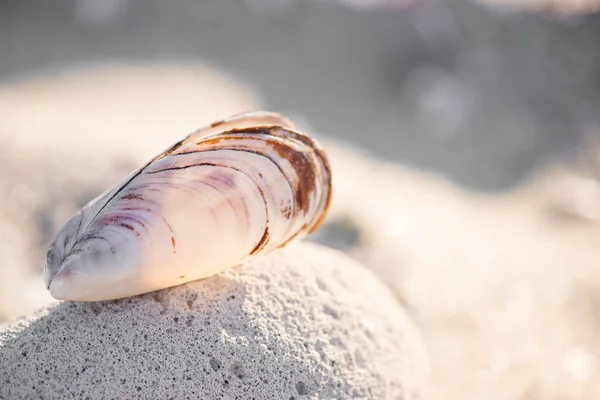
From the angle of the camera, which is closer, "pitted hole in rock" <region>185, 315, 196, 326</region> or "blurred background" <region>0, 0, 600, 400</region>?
"pitted hole in rock" <region>185, 315, 196, 326</region>

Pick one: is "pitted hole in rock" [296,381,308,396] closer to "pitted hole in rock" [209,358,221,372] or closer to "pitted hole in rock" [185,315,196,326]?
"pitted hole in rock" [209,358,221,372]

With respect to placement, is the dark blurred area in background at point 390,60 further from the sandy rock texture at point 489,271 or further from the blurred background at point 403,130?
the sandy rock texture at point 489,271

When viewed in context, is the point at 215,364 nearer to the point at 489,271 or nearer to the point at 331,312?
the point at 331,312

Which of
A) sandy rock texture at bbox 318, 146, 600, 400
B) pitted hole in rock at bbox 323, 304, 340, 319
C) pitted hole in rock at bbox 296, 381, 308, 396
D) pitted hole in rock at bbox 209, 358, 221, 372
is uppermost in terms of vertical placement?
sandy rock texture at bbox 318, 146, 600, 400

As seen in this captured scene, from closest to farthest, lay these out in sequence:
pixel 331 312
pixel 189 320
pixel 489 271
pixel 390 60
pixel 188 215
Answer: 1. pixel 188 215
2. pixel 189 320
3. pixel 331 312
4. pixel 489 271
5. pixel 390 60

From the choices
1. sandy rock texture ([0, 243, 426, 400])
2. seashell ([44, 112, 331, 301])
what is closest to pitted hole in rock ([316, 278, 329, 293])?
sandy rock texture ([0, 243, 426, 400])

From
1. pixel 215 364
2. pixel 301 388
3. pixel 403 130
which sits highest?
pixel 403 130

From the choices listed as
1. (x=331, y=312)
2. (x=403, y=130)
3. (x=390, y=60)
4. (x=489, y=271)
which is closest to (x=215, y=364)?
(x=331, y=312)

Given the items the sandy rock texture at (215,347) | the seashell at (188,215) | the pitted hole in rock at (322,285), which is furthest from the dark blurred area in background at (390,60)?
the seashell at (188,215)
